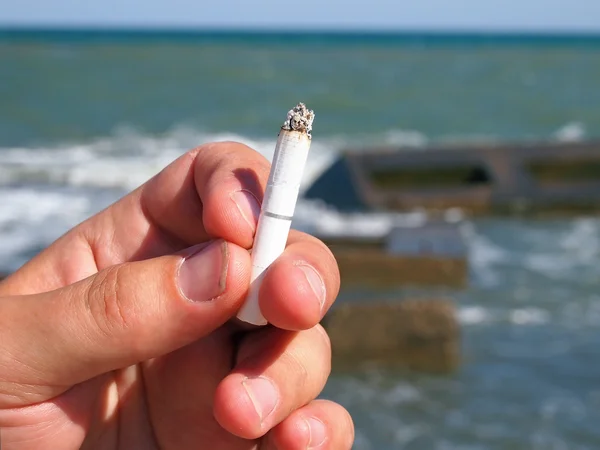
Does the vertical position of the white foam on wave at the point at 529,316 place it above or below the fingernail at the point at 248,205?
below

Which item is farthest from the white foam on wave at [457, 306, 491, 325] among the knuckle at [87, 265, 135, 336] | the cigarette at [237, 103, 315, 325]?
the knuckle at [87, 265, 135, 336]

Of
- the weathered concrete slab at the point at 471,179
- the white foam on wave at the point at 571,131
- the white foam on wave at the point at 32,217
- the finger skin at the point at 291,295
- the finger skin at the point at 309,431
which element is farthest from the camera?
the white foam on wave at the point at 571,131

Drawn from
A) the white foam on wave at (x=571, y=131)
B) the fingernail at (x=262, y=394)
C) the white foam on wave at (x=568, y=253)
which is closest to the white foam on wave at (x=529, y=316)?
the white foam on wave at (x=568, y=253)

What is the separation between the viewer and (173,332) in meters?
1.43

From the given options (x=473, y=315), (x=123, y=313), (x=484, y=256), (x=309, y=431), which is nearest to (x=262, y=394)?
(x=309, y=431)

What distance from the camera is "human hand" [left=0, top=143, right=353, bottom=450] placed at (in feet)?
4.63

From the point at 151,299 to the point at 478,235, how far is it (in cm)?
776

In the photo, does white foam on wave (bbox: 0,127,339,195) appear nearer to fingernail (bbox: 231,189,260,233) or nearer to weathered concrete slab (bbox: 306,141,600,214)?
weathered concrete slab (bbox: 306,141,600,214)

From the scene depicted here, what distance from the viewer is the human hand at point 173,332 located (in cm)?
141

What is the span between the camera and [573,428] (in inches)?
179

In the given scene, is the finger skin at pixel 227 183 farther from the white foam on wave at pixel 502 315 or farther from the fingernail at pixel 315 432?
the white foam on wave at pixel 502 315

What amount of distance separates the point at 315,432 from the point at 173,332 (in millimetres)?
391

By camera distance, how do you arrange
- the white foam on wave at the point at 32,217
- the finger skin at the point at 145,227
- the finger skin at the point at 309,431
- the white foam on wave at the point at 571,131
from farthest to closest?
the white foam on wave at the point at 571,131 → the white foam on wave at the point at 32,217 → the finger skin at the point at 145,227 → the finger skin at the point at 309,431

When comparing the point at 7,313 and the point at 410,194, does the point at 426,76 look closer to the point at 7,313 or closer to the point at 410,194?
the point at 410,194
